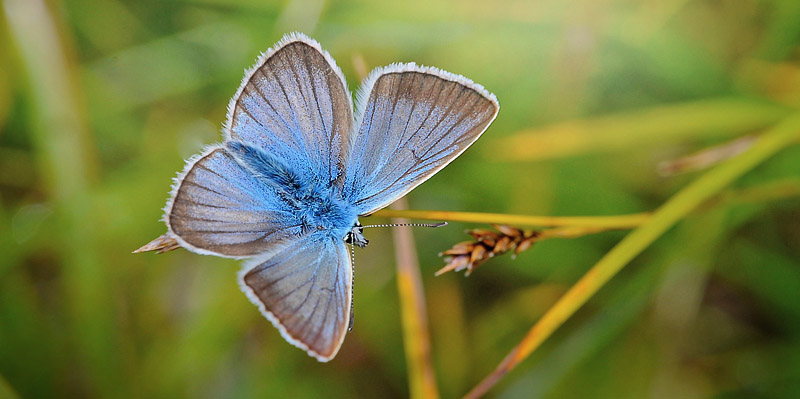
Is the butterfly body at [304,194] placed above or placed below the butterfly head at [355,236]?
above

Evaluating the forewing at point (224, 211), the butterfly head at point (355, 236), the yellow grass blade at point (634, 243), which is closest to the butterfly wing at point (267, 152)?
the forewing at point (224, 211)

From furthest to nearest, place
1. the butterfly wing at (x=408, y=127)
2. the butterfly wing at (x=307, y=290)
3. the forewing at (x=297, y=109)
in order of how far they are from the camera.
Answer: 1. the forewing at (x=297, y=109)
2. the butterfly wing at (x=408, y=127)
3. the butterfly wing at (x=307, y=290)

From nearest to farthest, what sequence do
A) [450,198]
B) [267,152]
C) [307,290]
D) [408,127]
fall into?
[307,290] → [408,127] → [267,152] → [450,198]

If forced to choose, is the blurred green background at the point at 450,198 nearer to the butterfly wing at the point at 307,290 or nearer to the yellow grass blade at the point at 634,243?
the yellow grass blade at the point at 634,243

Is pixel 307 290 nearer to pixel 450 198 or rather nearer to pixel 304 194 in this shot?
pixel 304 194

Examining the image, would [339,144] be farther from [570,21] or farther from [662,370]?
[662,370]

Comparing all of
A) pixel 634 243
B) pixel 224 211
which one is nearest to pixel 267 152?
pixel 224 211

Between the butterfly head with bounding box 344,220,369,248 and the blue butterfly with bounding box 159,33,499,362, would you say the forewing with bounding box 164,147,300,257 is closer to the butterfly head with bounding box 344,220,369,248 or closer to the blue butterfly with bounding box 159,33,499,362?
the blue butterfly with bounding box 159,33,499,362

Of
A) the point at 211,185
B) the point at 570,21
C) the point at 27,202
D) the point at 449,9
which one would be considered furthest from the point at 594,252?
the point at 27,202
